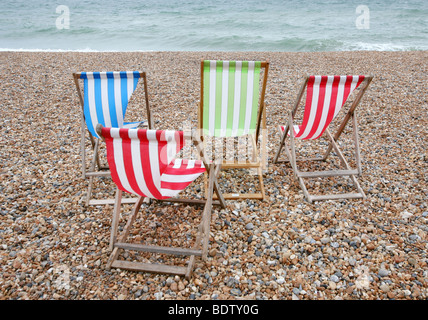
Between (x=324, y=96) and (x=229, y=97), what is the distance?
0.98 m

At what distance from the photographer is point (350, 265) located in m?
2.18

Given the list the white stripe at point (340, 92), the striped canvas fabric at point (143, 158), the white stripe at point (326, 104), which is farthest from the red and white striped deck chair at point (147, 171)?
the white stripe at point (340, 92)

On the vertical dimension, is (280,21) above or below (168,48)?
above

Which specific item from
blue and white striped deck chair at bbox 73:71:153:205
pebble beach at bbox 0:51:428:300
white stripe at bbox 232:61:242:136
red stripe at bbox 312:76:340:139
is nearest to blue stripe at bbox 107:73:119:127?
blue and white striped deck chair at bbox 73:71:153:205

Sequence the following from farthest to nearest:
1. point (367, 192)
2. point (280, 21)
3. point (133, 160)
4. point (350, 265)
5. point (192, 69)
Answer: point (280, 21)
point (192, 69)
point (367, 192)
point (350, 265)
point (133, 160)

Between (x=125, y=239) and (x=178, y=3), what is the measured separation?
27.7m

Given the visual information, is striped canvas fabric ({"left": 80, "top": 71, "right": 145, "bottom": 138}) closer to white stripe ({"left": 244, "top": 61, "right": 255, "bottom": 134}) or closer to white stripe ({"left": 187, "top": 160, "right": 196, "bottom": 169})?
white stripe ({"left": 187, "top": 160, "right": 196, "bottom": 169})

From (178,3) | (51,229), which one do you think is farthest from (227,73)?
(178,3)

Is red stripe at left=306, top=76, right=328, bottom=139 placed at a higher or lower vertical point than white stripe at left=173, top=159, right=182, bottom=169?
higher

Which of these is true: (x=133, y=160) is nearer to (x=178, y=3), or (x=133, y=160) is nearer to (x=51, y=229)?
(x=51, y=229)

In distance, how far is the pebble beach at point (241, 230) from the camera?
6.66 feet

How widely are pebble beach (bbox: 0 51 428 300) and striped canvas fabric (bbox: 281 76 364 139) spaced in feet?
2.47

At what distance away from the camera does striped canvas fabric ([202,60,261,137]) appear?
279 cm

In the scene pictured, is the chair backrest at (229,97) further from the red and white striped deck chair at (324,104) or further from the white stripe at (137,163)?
the white stripe at (137,163)
